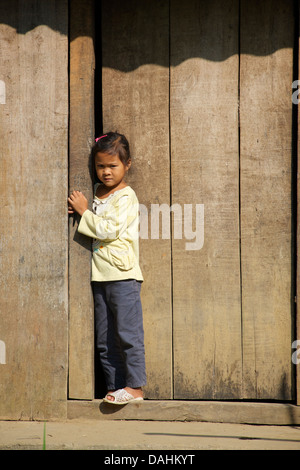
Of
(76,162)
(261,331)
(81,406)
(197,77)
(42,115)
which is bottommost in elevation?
(81,406)

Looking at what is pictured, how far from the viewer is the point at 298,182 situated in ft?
11.0

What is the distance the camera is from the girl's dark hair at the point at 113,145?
3327mm

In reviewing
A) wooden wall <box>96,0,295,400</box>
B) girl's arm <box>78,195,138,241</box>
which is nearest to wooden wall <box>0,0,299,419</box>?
wooden wall <box>96,0,295,400</box>

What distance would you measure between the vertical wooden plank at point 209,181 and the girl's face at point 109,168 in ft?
1.11

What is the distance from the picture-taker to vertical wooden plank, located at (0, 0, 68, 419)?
334cm

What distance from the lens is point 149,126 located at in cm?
349

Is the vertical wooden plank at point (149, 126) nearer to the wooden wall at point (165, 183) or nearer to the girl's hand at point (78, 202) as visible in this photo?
the wooden wall at point (165, 183)

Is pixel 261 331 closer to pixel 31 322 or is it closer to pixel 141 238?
pixel 141 238

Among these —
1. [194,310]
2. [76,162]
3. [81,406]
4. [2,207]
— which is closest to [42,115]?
[76,162]

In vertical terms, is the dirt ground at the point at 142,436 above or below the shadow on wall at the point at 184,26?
below

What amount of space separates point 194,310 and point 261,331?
383mm

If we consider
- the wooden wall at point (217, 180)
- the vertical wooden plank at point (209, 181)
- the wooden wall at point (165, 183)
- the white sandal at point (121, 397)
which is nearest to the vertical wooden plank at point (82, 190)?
the wooden wall at point (165, 183)

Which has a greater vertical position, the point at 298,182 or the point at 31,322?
the point at 298,182

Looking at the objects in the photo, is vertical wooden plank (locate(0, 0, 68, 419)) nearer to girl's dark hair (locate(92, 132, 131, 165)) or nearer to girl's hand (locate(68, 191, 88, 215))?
girl's hand (locate(68, 191, 88, 215))
